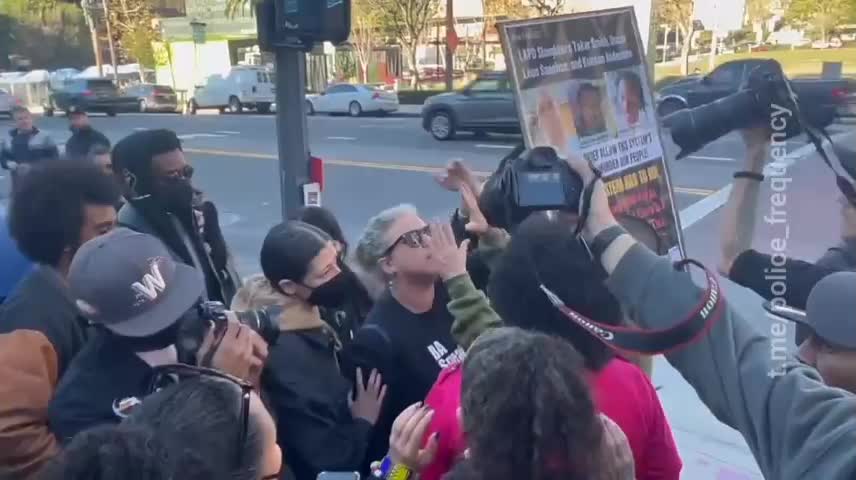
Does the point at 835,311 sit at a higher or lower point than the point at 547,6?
lower

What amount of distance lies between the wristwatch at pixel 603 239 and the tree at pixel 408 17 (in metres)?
36.4

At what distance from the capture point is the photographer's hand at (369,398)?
114 inches

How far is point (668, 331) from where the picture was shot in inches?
80.5

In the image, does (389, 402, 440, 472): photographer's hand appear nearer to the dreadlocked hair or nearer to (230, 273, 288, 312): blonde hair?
the dreadlocked hair

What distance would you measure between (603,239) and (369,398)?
102 centimetres

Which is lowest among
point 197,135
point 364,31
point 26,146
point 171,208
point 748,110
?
point 197,135

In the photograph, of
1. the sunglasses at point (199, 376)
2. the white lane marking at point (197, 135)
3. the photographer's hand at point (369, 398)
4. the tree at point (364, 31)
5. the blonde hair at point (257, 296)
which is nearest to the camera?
the sunglasses at point (199, 376)

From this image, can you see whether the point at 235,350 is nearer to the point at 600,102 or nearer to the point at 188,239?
the point at 188,239

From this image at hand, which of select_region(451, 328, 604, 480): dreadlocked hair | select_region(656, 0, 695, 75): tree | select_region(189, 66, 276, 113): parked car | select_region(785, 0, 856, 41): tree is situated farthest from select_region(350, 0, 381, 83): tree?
select_region(451, 328, 604, 480): dreadlocked hair

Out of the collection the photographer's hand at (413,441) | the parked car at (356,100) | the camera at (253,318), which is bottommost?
the parked car at (356,100)

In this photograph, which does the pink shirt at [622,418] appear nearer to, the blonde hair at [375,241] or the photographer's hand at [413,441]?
the photographer's hand at [413,441]

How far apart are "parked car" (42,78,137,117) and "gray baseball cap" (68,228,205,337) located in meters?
34.7

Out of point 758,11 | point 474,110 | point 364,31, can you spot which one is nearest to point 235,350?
point 758,11

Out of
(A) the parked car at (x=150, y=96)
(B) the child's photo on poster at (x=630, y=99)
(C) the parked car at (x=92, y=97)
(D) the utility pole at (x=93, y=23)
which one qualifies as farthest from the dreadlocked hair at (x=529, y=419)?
(D) the utility pole at (x=93, y=23)
